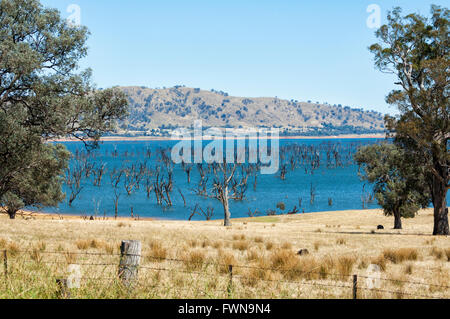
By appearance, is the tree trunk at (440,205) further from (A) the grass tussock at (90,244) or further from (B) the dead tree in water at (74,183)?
(B) the dead tree in water at (74,183)

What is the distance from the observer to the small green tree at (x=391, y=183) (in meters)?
36.9

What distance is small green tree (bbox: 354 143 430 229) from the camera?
1453 inches

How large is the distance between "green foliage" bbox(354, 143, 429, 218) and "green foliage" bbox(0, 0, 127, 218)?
2395 cm

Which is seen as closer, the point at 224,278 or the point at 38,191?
the point at 224,278

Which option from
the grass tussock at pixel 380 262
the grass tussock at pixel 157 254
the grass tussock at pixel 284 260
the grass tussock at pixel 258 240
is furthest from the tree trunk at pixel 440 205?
the grass tussock at pixel 157 254

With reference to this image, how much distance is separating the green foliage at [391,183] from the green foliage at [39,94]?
24.0 metres

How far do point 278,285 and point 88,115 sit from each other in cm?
1380

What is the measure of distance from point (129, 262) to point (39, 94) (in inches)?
503

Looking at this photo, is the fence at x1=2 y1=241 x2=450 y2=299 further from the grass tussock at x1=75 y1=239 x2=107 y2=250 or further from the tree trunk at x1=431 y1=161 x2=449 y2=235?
the tree trunk at x1=431 y1=161 x2=449 y2=235

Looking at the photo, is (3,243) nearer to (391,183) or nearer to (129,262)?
(129,262)

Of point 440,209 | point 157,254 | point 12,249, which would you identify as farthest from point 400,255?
point 440,209

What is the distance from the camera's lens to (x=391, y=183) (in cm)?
3856
